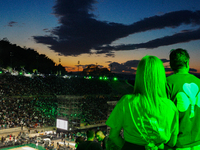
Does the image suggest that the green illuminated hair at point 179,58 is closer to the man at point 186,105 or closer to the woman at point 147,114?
the man at point 186,105

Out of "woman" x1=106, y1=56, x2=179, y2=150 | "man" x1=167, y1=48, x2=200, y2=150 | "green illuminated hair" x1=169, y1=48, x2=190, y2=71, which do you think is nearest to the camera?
"woman" x1=106, y1=56, x2=179, y2=150

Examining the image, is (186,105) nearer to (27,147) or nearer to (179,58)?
(179,58)

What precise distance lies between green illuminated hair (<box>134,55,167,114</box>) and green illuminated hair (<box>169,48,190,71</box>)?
42cm

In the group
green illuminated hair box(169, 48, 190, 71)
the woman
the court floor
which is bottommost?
the court floor

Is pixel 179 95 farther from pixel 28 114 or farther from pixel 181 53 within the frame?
pixel 28 114

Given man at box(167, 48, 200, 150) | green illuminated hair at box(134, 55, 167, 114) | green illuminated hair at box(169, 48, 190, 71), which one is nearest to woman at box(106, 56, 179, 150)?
green illuminated hair at box(134, 55, 167, 114)

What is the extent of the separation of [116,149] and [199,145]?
0.71m

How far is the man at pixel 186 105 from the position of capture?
1376mm

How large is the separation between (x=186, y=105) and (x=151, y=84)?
0.42 metres

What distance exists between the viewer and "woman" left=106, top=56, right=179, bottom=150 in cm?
119

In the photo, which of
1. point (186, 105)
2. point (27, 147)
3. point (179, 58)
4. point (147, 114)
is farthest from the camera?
point (27, 147)

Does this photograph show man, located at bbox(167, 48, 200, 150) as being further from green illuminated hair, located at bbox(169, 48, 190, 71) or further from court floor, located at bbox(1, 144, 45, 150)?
court floor, located at bbox(1, 144, 45, 150)

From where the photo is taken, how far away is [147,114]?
1184mm

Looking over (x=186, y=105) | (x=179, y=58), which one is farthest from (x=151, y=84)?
(x=179, y=58)
